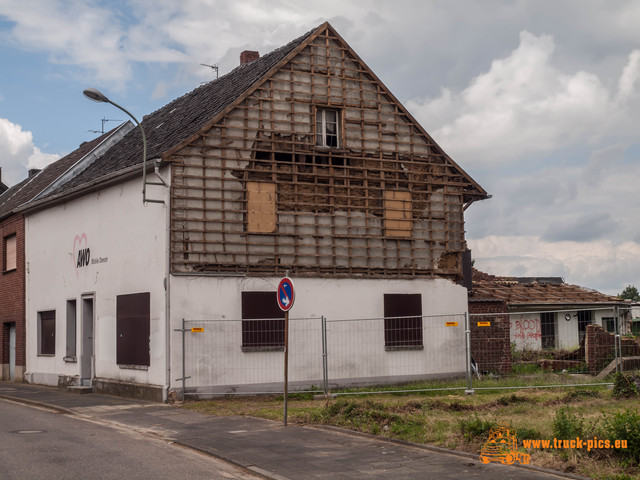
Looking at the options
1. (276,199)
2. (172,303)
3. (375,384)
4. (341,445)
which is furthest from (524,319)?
(341,445)

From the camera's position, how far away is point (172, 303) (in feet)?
64.0

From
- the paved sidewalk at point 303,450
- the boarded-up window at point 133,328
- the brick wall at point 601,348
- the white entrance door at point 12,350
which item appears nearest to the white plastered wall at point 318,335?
the boarded-up window at point 133,328

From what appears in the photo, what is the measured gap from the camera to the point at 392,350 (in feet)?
73.3

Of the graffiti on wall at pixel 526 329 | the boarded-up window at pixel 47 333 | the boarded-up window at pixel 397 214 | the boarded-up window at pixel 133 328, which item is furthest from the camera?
the graffiti on wall at pixel 526 329

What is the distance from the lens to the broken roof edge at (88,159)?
2908 centimetres

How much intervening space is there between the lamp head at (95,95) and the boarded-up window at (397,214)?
27.5ft

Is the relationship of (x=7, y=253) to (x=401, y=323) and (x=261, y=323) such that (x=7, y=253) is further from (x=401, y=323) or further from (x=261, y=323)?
(x=401, y=323)

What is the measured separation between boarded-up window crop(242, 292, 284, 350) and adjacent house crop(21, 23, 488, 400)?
0.04m

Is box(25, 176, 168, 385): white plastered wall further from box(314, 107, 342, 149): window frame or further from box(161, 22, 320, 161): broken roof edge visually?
box(314, 107, 342, 149): window frame

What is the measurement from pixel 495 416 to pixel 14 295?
69.6 feet

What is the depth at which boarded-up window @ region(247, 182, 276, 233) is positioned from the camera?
822 inches

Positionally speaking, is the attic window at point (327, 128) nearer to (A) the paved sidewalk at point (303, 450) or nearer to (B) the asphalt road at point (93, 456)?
(A) the paved sidewalk at point (303, 450)

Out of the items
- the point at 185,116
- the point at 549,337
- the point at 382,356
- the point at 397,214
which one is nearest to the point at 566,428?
the point at 382,356

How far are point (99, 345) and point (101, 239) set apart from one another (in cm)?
307
